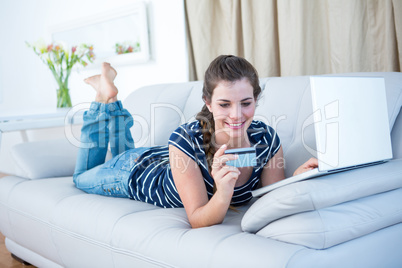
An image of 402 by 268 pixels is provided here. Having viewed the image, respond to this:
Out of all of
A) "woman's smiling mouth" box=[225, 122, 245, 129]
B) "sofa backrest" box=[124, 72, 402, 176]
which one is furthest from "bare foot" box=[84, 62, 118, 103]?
"woman's smiling mouth" box=[225, 122, 245, 129]

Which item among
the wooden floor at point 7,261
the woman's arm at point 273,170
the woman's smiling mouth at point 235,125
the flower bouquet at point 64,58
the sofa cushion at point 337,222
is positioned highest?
the flower bouquet at point 64,58

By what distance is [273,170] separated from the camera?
5.18 feet

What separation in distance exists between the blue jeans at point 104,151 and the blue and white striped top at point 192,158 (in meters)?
0.08

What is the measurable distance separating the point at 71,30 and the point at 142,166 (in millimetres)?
2482

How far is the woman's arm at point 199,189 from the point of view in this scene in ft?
4.07

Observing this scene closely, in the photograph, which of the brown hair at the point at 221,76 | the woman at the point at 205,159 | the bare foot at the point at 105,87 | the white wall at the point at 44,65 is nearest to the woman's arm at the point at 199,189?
the woman at the point at 205,159

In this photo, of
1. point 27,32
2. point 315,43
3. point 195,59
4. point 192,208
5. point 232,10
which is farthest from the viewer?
point 27,32

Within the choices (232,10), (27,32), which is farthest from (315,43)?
(27,32)

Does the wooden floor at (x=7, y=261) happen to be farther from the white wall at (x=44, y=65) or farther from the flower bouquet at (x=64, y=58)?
the flower bouquet at (x=64, y=58)

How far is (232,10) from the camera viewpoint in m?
2.57

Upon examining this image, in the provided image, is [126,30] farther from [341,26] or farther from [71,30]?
[341,26]

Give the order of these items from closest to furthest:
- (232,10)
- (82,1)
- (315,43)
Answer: (315,43), (232,10), (82,1)

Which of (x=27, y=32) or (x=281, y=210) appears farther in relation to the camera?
(x=27, y=32)

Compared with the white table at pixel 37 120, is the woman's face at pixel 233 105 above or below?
above
